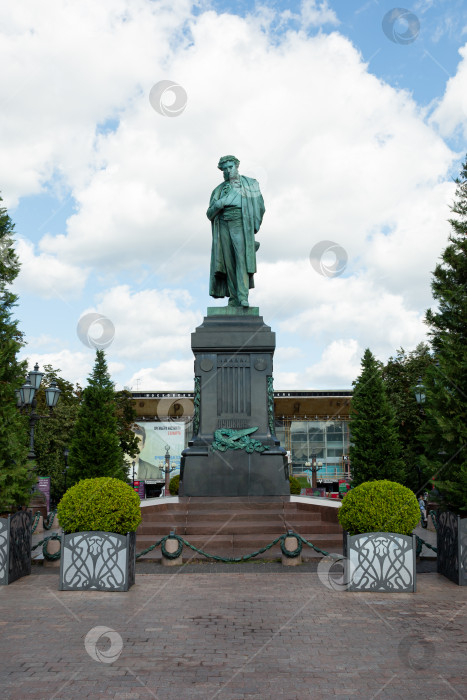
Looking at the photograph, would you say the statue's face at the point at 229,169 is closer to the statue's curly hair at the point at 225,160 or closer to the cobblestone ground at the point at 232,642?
the statue's curly hair at the point at 225,160

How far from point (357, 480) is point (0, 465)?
25593mm

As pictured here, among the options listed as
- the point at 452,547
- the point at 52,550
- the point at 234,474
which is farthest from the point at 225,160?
the point at 452,547

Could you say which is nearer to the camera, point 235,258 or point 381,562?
point 381,562

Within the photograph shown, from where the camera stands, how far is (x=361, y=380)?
36844mm

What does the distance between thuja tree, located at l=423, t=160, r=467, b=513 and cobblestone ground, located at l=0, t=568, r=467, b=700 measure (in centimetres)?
234

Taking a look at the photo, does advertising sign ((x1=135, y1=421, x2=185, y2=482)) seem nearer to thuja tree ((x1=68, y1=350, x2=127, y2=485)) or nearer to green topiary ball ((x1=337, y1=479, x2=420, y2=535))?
thuja tree ((x1=68, y1=350, x2=127, y2=485))

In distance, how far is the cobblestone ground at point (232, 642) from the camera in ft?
17.4

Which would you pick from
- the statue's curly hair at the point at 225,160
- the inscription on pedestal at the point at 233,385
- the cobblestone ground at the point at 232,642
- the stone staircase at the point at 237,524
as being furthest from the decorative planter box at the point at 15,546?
the statue's curly hair at the point at 225,160

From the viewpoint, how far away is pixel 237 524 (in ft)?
43.5

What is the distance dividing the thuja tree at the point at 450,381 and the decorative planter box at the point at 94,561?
5.82 m

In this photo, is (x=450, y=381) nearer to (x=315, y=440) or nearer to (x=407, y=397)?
(x=407, y=397)

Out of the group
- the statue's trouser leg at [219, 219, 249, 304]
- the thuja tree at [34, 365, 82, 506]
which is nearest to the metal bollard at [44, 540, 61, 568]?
the statue's trouser leg at [219, 219, 249, 304]

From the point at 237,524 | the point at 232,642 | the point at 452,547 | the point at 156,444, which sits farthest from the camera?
the point at 156,444

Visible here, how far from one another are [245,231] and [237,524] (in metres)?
8.50
